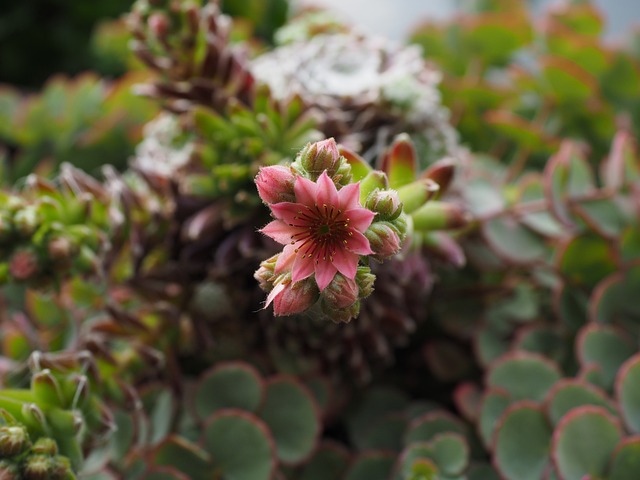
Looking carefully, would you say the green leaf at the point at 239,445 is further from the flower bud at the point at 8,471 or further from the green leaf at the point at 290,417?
the flower bud at the point at 8,471

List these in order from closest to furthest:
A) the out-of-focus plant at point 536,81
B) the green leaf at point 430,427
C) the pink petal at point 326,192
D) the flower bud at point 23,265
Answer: the pink petal at point 326,192 → the flower bud at point 23,265 → the green leaf at point 430,427 → the out-of-focus plant at point 536,81

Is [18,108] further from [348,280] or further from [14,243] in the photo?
[348,280]

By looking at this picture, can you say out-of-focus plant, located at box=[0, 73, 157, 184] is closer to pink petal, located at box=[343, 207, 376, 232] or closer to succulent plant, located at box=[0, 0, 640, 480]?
succulent plant, located at box=[0, 0, 640, 480]

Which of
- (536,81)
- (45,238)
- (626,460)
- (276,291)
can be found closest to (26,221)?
(45,238)

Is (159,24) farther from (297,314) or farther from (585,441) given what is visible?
(585,441)

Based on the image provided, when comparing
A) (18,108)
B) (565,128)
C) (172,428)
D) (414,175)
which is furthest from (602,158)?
(18,108)

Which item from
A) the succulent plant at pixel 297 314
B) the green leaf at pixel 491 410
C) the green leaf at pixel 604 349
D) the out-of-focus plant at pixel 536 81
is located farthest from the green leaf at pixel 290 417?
the out-of-focus plant at pixel 536 81
